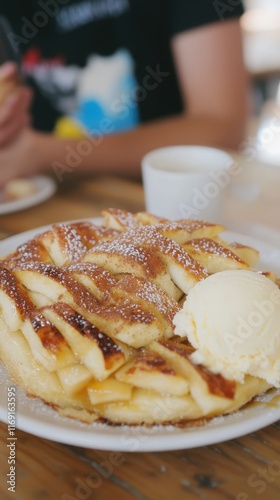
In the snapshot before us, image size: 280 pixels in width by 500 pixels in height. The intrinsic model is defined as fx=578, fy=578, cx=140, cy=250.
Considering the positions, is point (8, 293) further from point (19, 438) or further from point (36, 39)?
point (36, 39)

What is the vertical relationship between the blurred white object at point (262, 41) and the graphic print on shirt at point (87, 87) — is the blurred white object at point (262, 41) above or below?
below

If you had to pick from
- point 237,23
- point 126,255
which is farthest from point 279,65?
point 126,255

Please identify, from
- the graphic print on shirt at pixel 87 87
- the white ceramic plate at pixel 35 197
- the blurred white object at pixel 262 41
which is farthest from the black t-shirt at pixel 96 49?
the blurred white object at pixel 262 41

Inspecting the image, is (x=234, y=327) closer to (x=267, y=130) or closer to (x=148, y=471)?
(x=148, y=471)

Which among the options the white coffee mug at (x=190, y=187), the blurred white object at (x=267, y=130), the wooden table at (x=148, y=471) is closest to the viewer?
the wooden table at (x=148, y=471)

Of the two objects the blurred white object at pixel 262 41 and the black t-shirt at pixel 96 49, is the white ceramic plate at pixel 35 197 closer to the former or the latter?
the black t-shirt at pixel 96 49

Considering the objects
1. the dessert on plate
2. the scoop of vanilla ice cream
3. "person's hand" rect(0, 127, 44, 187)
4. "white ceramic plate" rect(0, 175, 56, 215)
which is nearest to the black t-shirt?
"person's hand" rect(0, 127, 44, 187)

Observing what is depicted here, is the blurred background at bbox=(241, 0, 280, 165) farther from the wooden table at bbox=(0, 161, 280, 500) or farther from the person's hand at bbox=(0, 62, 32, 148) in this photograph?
the wooden table at bbox=(0, 161, 280, 500)
